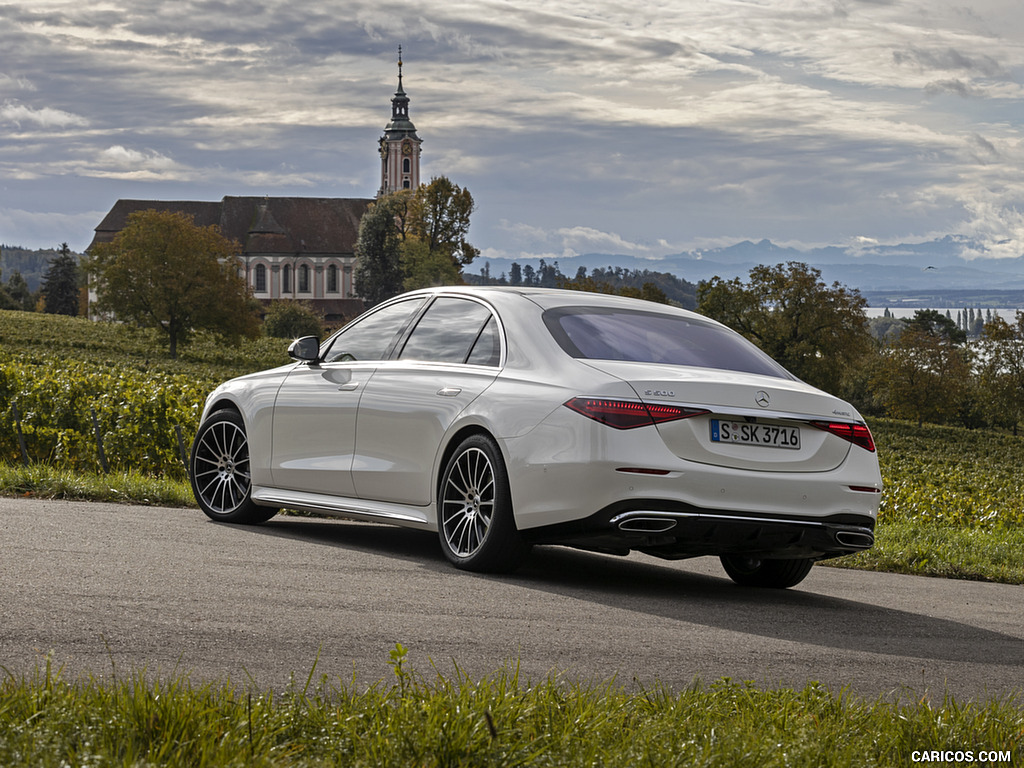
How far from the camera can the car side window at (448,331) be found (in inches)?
292

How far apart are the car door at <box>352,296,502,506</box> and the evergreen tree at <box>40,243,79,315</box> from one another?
155 meters

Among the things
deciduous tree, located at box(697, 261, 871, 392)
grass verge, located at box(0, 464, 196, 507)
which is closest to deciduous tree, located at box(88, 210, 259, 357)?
deciduous tree, located at box(697, 261, 871, 392)

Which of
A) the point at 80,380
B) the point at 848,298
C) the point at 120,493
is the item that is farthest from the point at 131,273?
the point at 120,493

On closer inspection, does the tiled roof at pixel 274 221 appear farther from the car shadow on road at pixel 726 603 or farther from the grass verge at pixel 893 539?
the car shadow on road at pixel 726 603

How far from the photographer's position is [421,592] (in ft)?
19.5

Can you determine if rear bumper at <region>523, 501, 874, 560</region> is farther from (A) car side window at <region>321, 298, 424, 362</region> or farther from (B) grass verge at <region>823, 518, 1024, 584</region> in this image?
(B) grass verge at <region>823, 518, 1024, 584</region>

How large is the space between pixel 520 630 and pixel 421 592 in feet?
3.06

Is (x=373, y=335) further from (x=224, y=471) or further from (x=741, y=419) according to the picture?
(x=741, y=419)

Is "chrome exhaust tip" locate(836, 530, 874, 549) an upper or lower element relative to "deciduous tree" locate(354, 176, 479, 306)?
lower

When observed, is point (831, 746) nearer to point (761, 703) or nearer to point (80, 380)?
point (761, 703)

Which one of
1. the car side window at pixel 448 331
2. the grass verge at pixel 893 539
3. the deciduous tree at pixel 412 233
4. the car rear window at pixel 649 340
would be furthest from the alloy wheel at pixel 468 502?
the deciduous tree at pixel 412 233

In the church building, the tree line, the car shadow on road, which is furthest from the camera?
the tree line

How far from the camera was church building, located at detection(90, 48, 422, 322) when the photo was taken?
143 meters

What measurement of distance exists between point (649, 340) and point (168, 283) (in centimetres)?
7104
